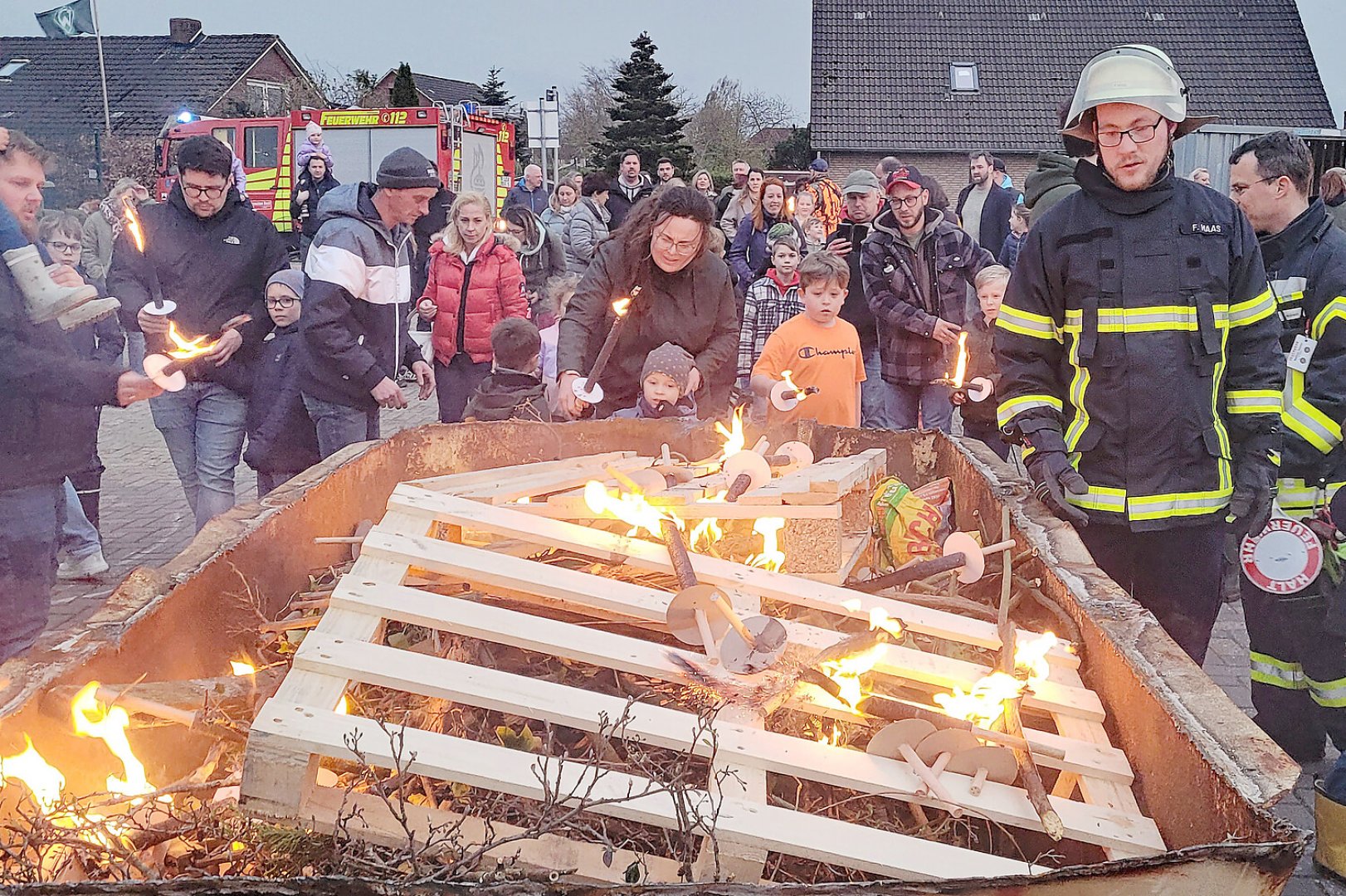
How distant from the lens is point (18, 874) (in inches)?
61.0

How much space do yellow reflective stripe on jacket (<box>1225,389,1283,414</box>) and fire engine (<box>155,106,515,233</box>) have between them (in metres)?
14.5

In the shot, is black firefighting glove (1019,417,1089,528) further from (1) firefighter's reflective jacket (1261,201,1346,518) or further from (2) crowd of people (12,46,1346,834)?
(1) firefighter's reflective jacket (1261,201,1346,518)

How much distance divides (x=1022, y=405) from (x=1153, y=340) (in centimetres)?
38

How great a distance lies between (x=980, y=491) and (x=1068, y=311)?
829 millimetres

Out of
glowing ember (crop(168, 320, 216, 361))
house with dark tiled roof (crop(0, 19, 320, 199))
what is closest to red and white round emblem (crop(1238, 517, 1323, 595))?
glowing ember (crop(168, 320, 216, 361))

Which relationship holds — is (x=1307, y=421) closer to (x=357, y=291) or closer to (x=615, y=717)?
(x=615, y=717)

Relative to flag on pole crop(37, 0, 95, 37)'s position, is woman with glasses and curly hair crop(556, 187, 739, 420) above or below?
below

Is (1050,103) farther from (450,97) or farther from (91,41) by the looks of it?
(450,97)

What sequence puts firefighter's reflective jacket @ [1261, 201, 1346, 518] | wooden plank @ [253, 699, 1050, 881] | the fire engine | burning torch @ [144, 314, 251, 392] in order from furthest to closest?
1. the fire engine
2. firefighter's reflective jacket @ [1261, 201, 1346, 518]
3. burning torch @ [144, 314, 251, 392]
4. wooden plank @ [253, 699, 1050, 881]

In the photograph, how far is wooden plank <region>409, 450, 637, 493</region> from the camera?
340 cm

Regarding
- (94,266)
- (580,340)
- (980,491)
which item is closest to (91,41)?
(94,266)

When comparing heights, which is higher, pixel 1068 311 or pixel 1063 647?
pixel 1068 311

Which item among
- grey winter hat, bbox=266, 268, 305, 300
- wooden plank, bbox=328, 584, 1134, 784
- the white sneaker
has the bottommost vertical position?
the white sneaker

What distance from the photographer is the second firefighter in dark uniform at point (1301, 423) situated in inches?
140
